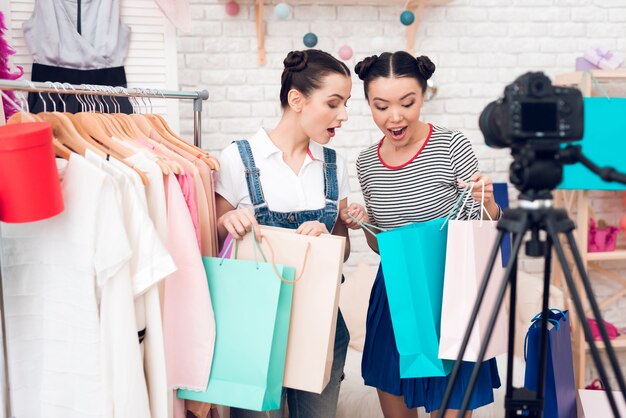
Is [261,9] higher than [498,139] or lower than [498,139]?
higher

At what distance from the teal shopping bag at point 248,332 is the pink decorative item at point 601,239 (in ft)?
7.28

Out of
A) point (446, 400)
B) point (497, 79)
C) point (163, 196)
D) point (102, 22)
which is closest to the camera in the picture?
point (446, 400)

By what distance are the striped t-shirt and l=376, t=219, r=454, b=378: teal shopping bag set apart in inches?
7.3

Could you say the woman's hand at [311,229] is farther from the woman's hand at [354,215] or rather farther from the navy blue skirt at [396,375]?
the navy blue skirt at [396,375]

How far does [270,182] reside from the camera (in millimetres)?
1665

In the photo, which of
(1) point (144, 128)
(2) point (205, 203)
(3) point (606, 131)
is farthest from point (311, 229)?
(3) point (606, 131)

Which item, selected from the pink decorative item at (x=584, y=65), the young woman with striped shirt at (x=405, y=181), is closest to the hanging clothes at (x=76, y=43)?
the young woman with striped shirt at (x=405, y=181)

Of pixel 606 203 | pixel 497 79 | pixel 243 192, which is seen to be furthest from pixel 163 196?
pixel 606 203

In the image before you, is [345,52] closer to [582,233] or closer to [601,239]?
[582,233]

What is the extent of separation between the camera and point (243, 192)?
1660 millimetres

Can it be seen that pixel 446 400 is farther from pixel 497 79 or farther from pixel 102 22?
pixel 497 79

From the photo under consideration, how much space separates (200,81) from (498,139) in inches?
88.2

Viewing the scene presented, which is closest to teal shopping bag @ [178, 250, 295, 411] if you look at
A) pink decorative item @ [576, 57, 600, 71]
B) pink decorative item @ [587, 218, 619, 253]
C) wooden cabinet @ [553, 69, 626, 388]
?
wooden cabinet @ [553, 69, 626, 388]

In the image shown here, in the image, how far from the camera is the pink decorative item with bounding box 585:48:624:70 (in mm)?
3082
